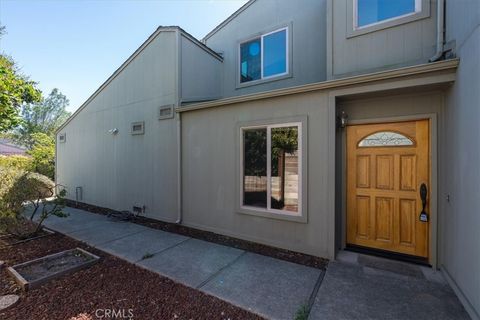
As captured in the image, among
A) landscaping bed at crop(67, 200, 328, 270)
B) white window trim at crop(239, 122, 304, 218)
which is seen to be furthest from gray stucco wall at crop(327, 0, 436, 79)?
landscaping bed at crop(67, 200, 328, 270)

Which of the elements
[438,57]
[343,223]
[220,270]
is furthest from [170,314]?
[438,57]

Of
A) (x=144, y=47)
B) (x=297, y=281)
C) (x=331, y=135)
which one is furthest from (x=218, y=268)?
(x=144, y=47)

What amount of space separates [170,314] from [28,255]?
3271 millimetres

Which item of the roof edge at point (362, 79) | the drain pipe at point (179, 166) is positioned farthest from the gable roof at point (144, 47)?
the roof edge at point (362, 79)

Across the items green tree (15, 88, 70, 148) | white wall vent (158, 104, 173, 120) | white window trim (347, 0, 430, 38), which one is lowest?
white wall vent (158, 104, 173, 120)

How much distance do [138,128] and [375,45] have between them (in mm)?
5928

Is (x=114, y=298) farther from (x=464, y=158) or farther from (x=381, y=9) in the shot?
(x=381, y=9)

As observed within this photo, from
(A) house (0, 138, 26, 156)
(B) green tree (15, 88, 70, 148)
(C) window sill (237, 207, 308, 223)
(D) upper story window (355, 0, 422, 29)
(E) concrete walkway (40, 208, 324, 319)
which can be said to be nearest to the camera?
(E) concrete walkway (40, 208, 324, 319)

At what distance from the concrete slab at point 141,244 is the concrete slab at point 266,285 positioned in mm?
1562

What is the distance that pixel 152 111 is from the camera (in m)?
6.14

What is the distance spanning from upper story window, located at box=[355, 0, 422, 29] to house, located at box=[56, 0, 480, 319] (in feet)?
0.06

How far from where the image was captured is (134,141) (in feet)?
21.4

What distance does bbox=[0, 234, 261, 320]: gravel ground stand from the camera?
2467 millimetres

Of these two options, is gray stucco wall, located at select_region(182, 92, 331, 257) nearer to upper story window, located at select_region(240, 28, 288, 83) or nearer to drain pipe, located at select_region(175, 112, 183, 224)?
drain pipe, located at select_region(175, 112, 183, 224)
